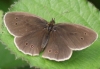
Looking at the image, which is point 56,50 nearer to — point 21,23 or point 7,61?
point 21,23

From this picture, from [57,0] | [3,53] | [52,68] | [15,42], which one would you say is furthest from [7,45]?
[3,53]

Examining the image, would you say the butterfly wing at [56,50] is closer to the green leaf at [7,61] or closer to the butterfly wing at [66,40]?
the butterfly wing at [66,40]

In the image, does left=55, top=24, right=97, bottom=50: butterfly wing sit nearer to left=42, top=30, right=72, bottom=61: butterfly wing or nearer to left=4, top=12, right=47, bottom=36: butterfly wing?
left=42, top=30, right=72, bottom=61: butterfly wing

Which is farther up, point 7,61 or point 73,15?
point 73,15

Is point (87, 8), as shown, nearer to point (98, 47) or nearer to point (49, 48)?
point (98, 47)

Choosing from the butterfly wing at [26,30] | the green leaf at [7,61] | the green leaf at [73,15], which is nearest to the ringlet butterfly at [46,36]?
the butterfly wing at [26,30]

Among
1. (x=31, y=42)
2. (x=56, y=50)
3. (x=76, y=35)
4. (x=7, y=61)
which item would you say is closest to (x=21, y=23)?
(x=31, y=42)
